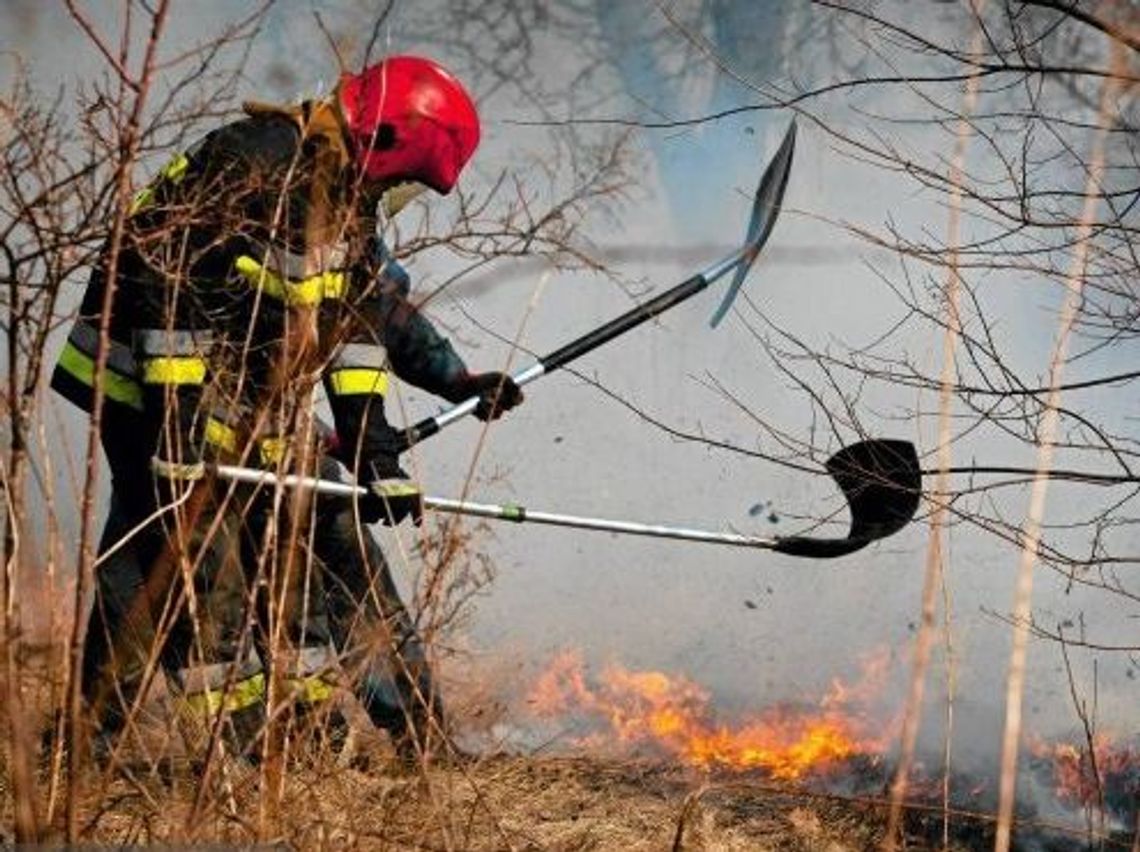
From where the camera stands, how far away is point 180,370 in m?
3.93

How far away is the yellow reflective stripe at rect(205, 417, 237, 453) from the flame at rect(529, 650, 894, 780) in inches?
118

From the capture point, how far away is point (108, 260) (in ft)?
6.85

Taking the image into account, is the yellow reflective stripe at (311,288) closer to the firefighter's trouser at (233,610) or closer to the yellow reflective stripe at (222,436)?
the yellow reflective stripe at (222,436)

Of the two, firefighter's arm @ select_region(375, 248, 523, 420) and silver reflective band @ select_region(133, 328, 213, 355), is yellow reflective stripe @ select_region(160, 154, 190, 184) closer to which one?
silver reflective band @ select_region(133, 328, 213, 355)

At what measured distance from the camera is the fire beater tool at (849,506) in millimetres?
4289

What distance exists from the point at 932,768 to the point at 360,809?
3.47 metres

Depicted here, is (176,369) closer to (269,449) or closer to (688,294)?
(269,449)

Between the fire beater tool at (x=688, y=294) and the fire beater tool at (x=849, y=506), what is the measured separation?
327 millimetres

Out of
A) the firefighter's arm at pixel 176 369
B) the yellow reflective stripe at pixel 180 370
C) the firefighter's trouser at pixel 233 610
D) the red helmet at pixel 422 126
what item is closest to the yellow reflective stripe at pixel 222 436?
the yellow reflective stripe at pixel 180 370

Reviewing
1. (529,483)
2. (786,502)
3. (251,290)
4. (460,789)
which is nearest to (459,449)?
(529,483)

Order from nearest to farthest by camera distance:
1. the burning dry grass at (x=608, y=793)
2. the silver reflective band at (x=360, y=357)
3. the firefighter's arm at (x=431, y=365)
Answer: the burning dry grass at (x=608, y=793), the silver reflective band at (x=360, y=357), the firefighter's arm at (x=431, y=365)

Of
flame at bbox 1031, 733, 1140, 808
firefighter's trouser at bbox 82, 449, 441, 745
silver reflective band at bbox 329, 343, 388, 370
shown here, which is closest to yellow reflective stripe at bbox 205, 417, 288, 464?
firefighter's trouser at bbox 82, 449, 441, 745

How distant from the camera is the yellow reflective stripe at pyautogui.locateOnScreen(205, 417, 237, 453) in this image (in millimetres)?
2893

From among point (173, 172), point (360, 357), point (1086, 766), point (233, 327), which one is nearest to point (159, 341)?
point (233, 327)
